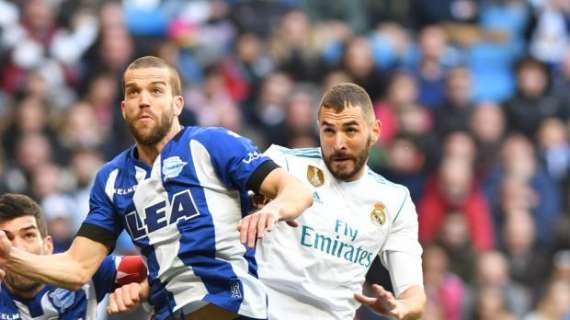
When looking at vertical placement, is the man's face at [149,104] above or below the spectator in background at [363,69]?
above

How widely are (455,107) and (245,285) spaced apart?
28.6 ft

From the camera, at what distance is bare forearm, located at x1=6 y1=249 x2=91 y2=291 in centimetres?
705

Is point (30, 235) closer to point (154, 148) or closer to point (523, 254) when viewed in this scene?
point (154, 148)

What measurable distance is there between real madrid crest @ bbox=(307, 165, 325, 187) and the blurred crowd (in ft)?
14.0

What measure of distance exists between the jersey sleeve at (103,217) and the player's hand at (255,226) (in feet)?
3.34

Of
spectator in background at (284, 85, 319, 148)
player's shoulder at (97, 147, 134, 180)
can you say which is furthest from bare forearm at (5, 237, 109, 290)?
spectator in background at (284, 85, 319, 148)

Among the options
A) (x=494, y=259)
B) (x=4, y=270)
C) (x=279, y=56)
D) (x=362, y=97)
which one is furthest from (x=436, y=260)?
(x=4, y=270)

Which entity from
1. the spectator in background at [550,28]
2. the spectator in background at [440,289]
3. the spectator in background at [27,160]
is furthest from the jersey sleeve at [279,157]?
the spectator in background at [550,28]

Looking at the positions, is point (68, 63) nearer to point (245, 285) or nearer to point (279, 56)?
point (279, 56)

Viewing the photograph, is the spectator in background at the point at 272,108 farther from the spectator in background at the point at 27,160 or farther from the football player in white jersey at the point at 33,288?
the football player in white jersey at the point at 33,288

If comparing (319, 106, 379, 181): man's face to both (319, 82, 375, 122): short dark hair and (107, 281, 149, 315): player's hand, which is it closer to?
(319, 82, 375, 122): short dark hair

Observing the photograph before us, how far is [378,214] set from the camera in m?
8.05

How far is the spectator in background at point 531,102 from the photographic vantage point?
52.8ft

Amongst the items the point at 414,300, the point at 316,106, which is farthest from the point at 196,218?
the point at 316,106
